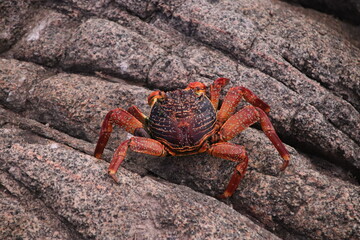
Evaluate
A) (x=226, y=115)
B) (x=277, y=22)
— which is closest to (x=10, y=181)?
(x=226, y=115)

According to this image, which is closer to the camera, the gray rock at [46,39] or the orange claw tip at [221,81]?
the orange claw tip at [221,81]

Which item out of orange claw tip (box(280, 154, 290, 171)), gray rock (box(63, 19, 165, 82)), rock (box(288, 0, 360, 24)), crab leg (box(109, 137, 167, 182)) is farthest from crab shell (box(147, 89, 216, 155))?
rock (box(288, 0, 360, 24))

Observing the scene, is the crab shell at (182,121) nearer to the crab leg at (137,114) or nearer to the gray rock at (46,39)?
the crab leg at (137,114)

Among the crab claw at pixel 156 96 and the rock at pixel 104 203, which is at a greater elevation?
the crab claw at pixel 156 96

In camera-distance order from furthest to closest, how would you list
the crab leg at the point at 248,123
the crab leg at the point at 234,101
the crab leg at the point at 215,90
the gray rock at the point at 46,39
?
the gray rock at the point at 46,39, the crab leg at the point at 215,90, the crab leg at the point at 234,101, the crab leg at the point at 248,123

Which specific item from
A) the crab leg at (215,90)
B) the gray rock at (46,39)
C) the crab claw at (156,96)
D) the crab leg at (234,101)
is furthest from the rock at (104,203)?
the gray rock at (46,39)

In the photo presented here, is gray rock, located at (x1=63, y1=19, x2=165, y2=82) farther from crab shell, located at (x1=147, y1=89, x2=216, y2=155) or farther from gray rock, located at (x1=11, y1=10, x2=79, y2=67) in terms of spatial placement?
crab shell, located at (x1=147, y1=89, x2=216, y2=155)

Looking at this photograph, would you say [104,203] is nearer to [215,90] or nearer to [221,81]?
[215,90]
